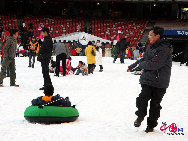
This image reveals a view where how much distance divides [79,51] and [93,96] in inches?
871

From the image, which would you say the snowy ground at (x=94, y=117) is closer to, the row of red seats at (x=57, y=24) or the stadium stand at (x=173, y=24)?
the stadium stand at (x=173, y=24)

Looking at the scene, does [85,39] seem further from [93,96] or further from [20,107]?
[20,107]

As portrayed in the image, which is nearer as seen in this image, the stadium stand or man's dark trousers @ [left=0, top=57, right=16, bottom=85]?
man's dark trousers @ [left=0, top=57, right=16, bottom=85]

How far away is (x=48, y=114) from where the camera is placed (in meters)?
5.59

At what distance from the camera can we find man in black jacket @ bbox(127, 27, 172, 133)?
4.83 metres

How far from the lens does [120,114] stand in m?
6.69

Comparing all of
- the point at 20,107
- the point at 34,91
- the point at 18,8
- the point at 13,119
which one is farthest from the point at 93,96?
the point at 18,8

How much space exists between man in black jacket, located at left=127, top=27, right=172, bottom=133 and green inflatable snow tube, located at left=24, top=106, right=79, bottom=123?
4.05ft

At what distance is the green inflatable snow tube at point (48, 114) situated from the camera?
559 centimetres

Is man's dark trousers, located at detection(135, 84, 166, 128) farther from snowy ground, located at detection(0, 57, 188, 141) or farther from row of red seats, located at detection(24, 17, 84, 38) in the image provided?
row of red seats, located at detection(24, 17, 84, 38)

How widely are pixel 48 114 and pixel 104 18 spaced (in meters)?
36.6

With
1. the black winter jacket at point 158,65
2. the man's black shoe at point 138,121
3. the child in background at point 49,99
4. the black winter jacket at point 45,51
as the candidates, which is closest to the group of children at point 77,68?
the black winter jacket at point 45,51

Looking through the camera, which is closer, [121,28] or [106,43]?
[106,43]

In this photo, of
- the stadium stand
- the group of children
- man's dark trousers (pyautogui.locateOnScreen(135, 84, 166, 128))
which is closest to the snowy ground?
man's dark trousers (pyautogui.locateOnScreen(135, 84, 166, 128))
